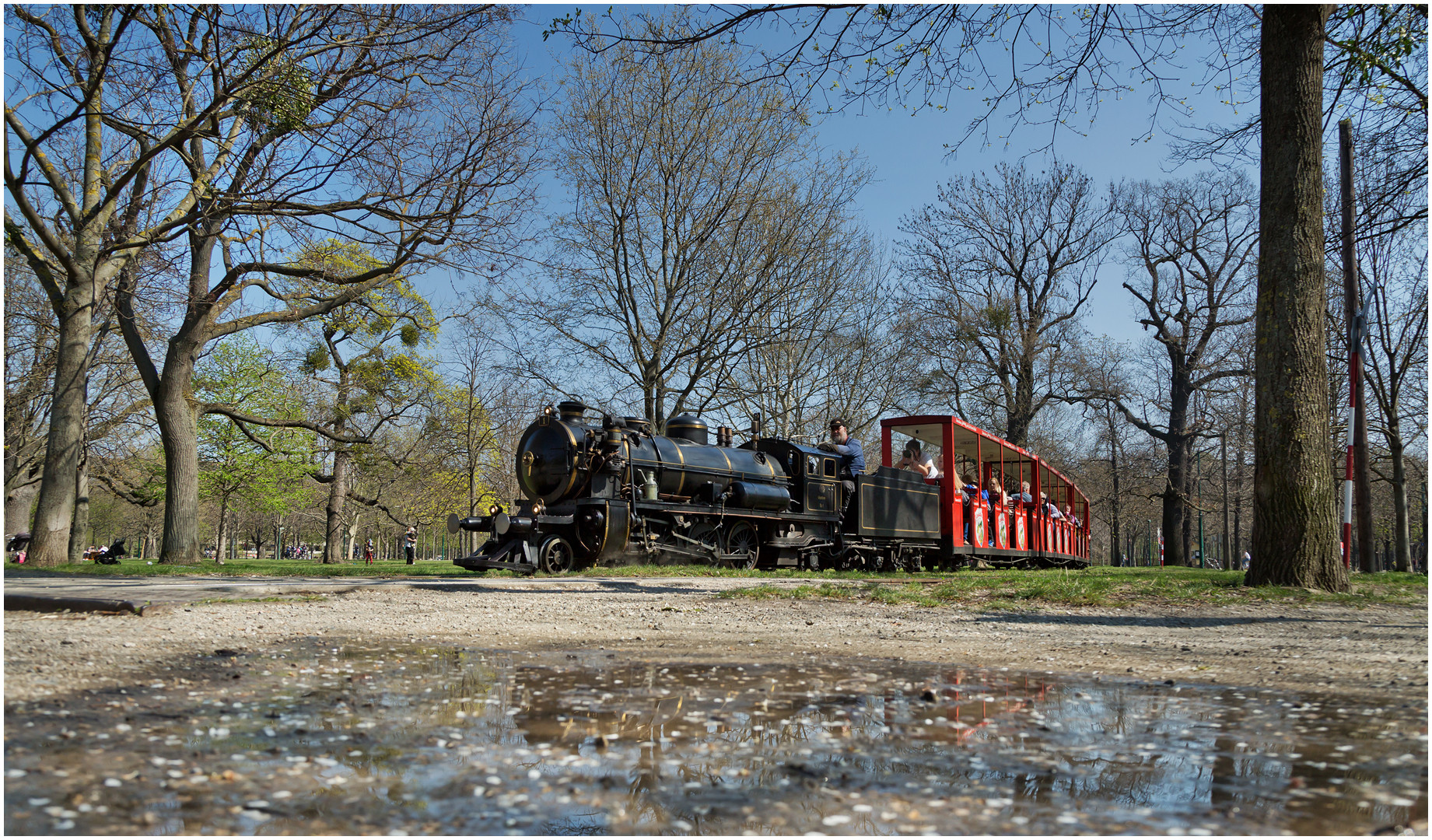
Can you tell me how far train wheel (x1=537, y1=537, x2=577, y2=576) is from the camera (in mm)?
13641

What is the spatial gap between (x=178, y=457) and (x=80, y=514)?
A: 1206 centimetres

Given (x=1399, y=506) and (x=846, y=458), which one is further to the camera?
(x=1399, y=506)

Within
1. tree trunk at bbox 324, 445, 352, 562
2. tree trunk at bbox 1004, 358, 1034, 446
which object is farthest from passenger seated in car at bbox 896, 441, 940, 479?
tree trunk at bbox 324, 445, 352, 562

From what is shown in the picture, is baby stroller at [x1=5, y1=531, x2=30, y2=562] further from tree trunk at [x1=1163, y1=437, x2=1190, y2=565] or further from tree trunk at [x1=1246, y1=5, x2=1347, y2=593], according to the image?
tree trunk at [x1=1163, y1=437, x2=1190, y2=565]

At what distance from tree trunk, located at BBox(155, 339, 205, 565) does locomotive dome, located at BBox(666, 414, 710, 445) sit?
8.70m

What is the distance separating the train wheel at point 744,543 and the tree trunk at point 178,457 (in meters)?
9.73

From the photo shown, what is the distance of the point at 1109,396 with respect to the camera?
1220 inches

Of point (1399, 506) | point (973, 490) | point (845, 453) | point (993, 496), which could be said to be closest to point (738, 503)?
point (845, 453)

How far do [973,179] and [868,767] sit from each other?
34281 mm

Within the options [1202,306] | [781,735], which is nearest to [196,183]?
[781,735]

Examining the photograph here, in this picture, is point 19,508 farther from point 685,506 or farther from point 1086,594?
point 1086,594

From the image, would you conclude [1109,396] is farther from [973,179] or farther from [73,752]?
[73,752]

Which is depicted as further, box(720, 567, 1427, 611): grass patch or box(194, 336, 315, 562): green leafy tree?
box(194, 336, 315, 562): green leafy tree

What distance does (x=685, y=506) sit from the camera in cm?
1537
